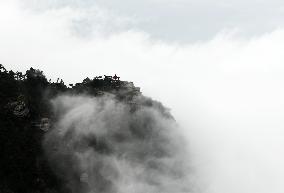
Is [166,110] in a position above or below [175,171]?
above

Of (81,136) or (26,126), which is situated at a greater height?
(81,136)

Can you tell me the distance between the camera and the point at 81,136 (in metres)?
119

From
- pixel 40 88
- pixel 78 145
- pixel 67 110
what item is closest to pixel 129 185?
pixel 78 145

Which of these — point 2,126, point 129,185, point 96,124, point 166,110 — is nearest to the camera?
point 2,126

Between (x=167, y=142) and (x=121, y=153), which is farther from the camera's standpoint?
(x=167, y=142)

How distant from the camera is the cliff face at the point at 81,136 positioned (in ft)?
348

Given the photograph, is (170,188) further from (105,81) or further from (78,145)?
(105,81)

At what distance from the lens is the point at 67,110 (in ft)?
409

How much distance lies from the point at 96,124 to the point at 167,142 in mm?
18223

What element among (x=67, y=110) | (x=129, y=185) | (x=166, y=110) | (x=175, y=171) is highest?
(x=166, y=110)

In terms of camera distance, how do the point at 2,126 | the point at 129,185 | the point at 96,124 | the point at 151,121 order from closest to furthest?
the point at 2,126, the point at 129,185, the point at 96,124, the point at 151,121

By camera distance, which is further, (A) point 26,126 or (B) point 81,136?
(B) point 81,136

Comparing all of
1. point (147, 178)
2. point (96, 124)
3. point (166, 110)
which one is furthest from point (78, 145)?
point (166, 110)

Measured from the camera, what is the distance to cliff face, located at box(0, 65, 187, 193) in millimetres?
106062
